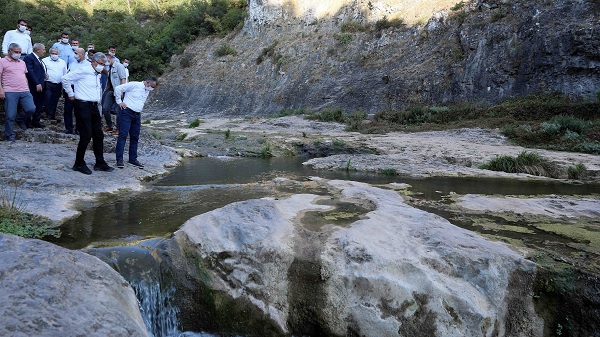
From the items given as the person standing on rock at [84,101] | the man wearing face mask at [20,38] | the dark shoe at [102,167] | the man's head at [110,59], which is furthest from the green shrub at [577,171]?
the man wearing face mask at [20,38]

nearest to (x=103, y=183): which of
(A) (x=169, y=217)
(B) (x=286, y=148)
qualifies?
(A) (x=169, y=217)

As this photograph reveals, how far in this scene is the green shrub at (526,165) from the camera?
917cm

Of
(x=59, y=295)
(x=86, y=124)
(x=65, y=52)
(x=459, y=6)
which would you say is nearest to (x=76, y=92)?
(x=86, y=124)

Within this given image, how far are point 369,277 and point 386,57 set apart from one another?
22210 mm

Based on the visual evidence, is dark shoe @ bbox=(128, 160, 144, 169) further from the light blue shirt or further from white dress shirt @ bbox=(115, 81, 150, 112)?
the light blue shirt

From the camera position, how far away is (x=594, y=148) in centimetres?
1100

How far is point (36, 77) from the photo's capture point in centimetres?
829

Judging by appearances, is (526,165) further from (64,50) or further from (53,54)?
(64,50)

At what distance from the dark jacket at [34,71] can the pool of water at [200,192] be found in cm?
338

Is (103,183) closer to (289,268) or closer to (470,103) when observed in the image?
(289,268)

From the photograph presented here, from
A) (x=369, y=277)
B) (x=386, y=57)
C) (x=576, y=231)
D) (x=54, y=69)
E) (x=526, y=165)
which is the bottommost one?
(x=369, y=277)

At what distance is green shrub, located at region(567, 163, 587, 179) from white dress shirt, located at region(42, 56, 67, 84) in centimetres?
1153

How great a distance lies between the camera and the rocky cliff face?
17625 mm

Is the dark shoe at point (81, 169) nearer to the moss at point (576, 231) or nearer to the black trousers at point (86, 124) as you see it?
the black trousers at point (86, 124)
